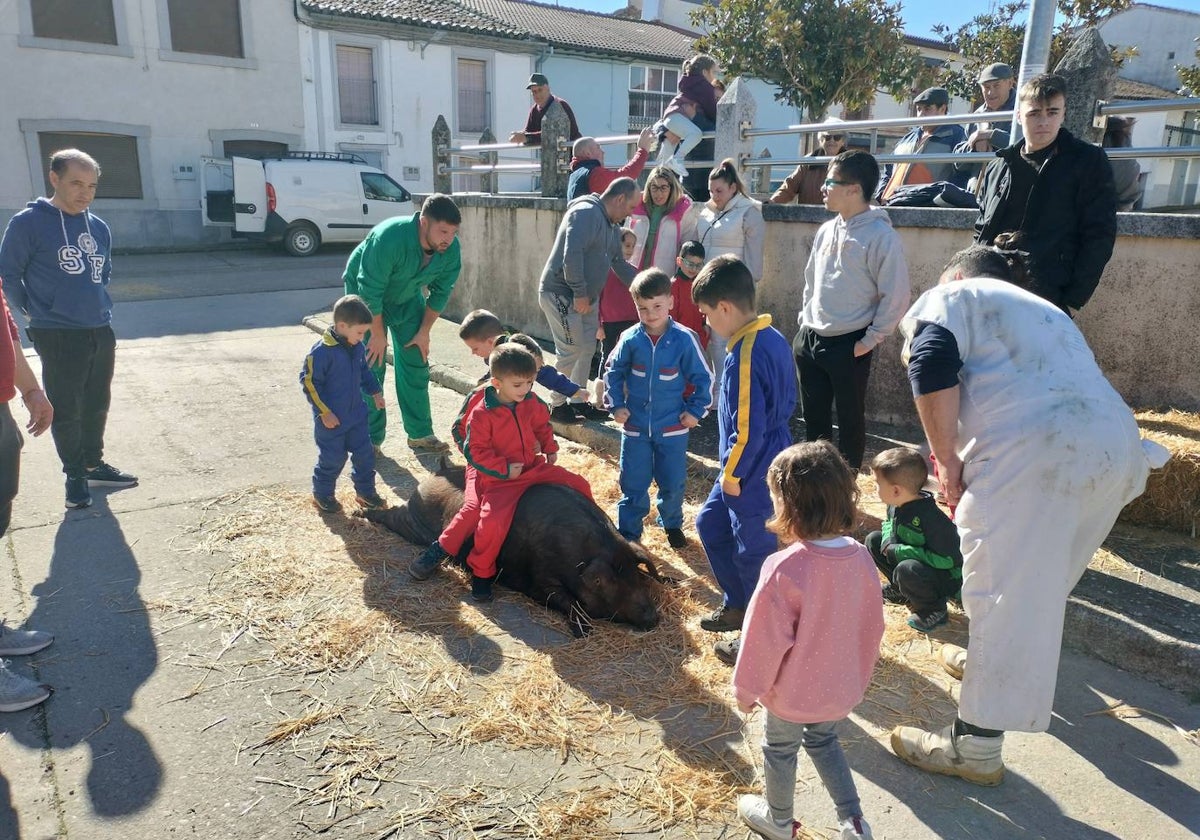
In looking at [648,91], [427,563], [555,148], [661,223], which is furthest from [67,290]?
[648,91]

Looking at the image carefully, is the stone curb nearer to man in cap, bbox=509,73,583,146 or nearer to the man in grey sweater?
the man in grey sweater

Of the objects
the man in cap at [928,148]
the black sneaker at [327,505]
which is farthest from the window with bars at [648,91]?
the black sneaker at [327,505]

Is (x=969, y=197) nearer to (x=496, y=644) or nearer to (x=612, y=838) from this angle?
(x=496, y=644)

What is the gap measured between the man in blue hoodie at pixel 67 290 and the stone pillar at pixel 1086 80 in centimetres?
642

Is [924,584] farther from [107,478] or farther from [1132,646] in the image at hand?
[107,478]

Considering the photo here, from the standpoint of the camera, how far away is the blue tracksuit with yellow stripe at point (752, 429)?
3.60 meters

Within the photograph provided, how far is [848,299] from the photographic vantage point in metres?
4.99

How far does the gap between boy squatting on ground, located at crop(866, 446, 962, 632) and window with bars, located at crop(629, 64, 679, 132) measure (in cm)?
2846

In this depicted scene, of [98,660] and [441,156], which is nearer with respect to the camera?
[98,660]

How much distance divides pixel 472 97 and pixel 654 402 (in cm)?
2489

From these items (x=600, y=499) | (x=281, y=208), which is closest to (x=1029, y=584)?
(x=600, y=499)

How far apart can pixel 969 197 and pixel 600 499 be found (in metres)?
3.71

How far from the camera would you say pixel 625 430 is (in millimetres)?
4809

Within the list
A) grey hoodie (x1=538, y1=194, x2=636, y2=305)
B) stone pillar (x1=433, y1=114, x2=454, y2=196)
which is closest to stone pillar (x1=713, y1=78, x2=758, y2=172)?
grey hoodie (x1=538, y1=194, x2=636, y2=305)
